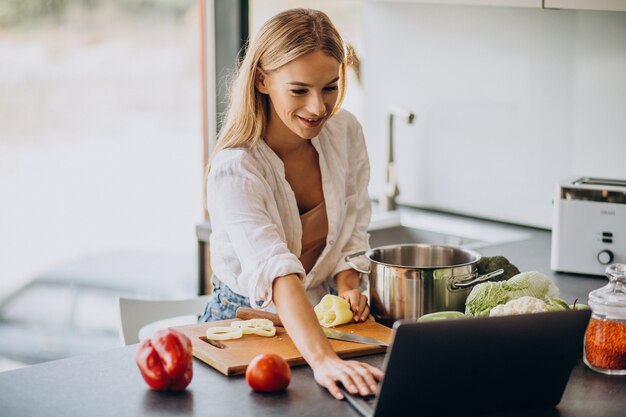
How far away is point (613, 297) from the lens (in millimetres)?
1651

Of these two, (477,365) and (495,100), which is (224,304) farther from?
(495,100)

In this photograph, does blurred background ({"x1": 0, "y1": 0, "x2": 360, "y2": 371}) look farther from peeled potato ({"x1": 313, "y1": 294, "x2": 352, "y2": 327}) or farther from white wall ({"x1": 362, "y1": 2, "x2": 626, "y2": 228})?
peeled potato ({"x1": 313, "y1": 294, "x2": 352, "y2": 327})

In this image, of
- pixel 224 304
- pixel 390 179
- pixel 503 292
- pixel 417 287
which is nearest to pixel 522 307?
pixel 503 292

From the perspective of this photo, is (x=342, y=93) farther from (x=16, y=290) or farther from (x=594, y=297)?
(x=16, y=290)

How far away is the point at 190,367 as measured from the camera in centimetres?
156

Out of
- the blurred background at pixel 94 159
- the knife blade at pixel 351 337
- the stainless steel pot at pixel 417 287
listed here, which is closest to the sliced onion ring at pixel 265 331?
the knife blade at pixel 351 337

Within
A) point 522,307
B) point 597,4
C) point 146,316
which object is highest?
point 597,4

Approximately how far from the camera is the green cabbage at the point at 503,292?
178cm

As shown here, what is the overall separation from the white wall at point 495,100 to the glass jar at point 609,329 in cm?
122

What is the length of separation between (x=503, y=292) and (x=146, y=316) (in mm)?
1175

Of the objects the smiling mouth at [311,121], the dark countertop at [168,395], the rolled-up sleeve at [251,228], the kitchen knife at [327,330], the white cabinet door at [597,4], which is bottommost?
the dark countertop at [168,395]

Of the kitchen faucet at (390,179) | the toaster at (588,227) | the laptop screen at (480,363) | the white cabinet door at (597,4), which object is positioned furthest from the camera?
the kitchen faucet at (390,179)

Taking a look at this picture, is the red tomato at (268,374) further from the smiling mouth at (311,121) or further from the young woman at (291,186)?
the smiling mouth at (311,121)

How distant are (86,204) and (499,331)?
107 inches
